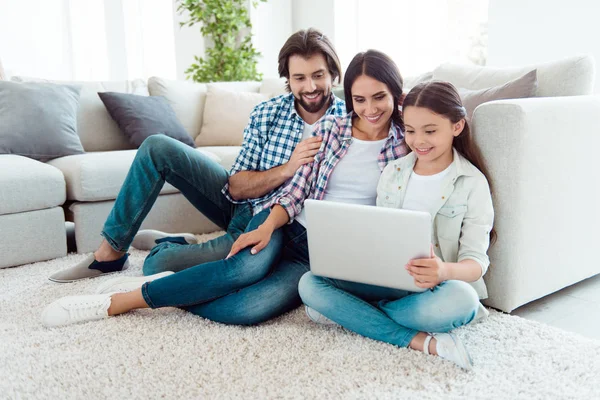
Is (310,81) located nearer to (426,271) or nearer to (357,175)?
(357,175)

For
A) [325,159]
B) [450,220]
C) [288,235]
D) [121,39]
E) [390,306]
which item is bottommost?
[390,306]

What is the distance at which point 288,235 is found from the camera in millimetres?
1715

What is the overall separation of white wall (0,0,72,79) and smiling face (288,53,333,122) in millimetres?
4308

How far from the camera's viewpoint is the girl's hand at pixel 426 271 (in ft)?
4.09

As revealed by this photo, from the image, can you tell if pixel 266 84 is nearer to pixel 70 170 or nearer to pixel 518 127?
pixel 70 170

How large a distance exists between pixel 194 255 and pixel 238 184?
0.29 metres

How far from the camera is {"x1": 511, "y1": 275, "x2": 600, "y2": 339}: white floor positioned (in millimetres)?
1561

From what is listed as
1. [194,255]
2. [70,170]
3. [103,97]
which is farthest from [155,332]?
[103,97]

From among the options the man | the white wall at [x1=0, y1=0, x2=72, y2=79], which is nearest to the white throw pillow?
the man

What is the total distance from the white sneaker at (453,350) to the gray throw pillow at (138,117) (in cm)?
199

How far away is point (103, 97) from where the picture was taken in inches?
114

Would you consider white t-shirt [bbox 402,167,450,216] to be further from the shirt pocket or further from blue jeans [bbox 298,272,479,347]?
blue jeans [bbox 298,272,479,347]

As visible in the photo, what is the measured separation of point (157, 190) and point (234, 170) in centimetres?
28

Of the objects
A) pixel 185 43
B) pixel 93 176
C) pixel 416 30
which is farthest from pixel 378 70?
pixel 185 43
